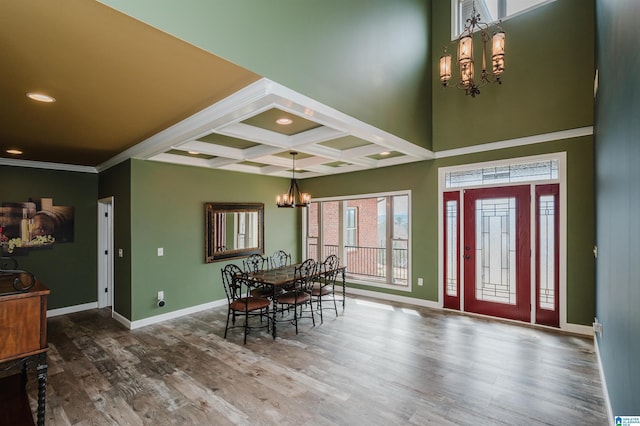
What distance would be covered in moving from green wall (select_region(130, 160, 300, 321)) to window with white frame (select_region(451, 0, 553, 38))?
4935 millimetres

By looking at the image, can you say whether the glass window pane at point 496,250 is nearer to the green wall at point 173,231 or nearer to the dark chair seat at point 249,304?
the dark chair seat at point 249,304

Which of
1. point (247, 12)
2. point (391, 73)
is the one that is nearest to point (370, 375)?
point (247, 12)

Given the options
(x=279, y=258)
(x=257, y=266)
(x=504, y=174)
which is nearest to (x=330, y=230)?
(x=279, y=258)

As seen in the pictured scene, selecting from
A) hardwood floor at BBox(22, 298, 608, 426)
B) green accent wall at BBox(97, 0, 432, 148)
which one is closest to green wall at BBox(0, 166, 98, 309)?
hardwood floor at BBox(22, 298, 608, 426)

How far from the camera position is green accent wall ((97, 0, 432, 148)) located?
219 centimetres

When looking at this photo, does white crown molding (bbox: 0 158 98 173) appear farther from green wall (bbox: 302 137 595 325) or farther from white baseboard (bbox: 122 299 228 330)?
green wall (bbox: 302 137 595 325)

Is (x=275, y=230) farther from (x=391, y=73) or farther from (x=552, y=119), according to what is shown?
(x=552, y=119)

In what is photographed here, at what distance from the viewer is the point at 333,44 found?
329cm

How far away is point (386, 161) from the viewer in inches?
234

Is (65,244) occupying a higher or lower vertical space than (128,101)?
lower

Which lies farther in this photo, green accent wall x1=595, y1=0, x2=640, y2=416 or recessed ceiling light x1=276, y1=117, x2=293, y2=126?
recessed ceiling light x1=276, y1=117, x2=293, y2=126

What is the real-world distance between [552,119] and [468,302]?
3074mm

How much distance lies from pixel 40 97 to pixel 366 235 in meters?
7.53

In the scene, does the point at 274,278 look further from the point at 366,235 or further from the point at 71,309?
the point at 366,235
